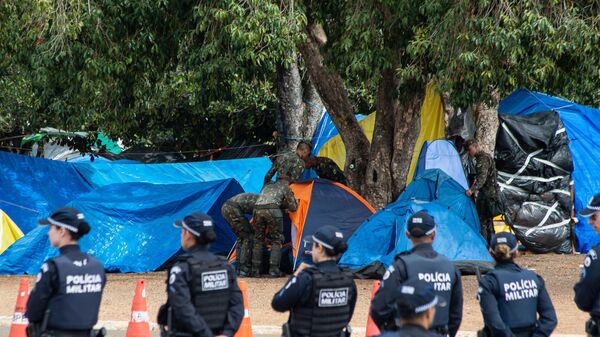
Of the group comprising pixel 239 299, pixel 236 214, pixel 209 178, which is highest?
pixel 239 299

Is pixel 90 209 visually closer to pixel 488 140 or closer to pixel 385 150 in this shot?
pixel 385 150

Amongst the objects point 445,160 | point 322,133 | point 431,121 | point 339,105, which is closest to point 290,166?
point 339,105

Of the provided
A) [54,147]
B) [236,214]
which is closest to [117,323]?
[236,214]

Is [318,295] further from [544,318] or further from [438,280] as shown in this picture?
[544,318]

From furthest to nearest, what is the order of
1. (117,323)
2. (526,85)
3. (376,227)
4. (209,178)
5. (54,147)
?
(54,147) → (209,178) → (376,227) → (526,85) → (117,323)

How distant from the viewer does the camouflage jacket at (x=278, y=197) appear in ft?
50.2

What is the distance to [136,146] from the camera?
2864cm

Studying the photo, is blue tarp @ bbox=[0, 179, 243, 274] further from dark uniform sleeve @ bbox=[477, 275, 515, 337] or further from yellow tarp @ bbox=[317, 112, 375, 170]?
dark uniform sleeve @ bbox=[477, 275, 515, 337]

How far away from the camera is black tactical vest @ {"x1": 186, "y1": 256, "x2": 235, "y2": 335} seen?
22.1 ft

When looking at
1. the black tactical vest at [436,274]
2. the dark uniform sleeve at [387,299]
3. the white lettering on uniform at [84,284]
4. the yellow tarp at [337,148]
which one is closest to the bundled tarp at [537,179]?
the yellow tarp at [337,148]

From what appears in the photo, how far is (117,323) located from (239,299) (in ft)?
16.0

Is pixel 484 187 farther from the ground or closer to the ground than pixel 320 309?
closer to the ground

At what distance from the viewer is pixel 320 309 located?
670 cm

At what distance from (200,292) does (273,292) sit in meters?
7.21
